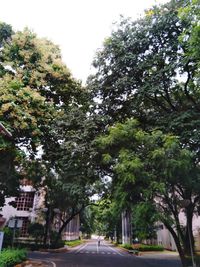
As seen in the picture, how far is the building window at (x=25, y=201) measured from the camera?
34.9 meters

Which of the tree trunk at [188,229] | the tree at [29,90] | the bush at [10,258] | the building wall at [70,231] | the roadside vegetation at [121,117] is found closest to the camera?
the bush at [10,258]

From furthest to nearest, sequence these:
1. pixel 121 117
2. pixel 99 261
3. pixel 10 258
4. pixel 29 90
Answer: pixel 99 261
pixel 121 117
pixel 29 90
pixel 10 258

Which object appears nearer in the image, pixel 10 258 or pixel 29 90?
pixel 10 258

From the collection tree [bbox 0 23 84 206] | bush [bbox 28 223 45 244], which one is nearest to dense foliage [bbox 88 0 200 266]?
tree [bbox 0 23 84 206]

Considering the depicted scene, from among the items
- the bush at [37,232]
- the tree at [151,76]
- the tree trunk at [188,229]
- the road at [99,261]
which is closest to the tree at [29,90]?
the tree at [151,76]

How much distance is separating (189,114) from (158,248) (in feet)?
79.0

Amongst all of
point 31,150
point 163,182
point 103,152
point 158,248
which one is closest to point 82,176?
point 103,152

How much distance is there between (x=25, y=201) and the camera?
117 ft

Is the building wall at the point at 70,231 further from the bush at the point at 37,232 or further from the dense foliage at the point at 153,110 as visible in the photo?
the dense foliage at the point at 153,110

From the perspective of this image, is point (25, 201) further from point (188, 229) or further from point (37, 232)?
point (188, 229)

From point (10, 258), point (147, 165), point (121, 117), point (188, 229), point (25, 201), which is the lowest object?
point (10, 258)

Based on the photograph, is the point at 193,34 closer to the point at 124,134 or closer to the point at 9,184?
the point at 124,134

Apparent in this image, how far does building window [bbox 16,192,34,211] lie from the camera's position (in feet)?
114

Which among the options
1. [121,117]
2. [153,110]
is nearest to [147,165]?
[121,117]
